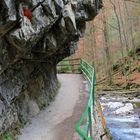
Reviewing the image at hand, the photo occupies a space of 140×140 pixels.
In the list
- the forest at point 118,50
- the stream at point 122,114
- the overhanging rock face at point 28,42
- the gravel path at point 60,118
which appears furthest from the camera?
the forest at point 118,50

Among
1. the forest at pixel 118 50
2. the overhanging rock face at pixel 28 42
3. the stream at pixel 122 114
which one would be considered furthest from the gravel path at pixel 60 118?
the forest at pixel 118 50

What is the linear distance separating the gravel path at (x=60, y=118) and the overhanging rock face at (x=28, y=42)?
Answer: 51 cm

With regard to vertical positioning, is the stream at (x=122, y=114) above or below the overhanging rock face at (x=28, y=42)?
below

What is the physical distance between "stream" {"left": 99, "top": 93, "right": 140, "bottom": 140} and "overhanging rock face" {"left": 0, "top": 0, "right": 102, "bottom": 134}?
332 centimetres

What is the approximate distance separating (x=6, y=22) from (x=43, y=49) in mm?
3824

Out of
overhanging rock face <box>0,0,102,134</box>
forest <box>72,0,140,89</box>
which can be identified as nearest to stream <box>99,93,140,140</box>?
overhanging rock face <box>0,0,102,134</box>

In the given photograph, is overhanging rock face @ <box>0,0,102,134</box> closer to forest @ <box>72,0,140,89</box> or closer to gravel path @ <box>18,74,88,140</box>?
gravel path @ <box>18,74,88,140</box>

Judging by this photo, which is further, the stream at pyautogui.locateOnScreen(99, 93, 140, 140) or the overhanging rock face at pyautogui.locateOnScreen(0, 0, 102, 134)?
the stream at pyautogui.locateOnScreen(99, 93, 140, 140)

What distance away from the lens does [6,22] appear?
9.15 metres

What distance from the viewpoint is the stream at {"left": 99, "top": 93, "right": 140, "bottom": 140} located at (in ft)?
44.0

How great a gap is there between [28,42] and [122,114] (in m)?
7.49

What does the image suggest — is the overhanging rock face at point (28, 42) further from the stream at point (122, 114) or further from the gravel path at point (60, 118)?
the stream at point (122, 114)

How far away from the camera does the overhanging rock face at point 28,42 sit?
9.94 metres

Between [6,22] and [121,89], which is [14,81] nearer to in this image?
[6,22]
